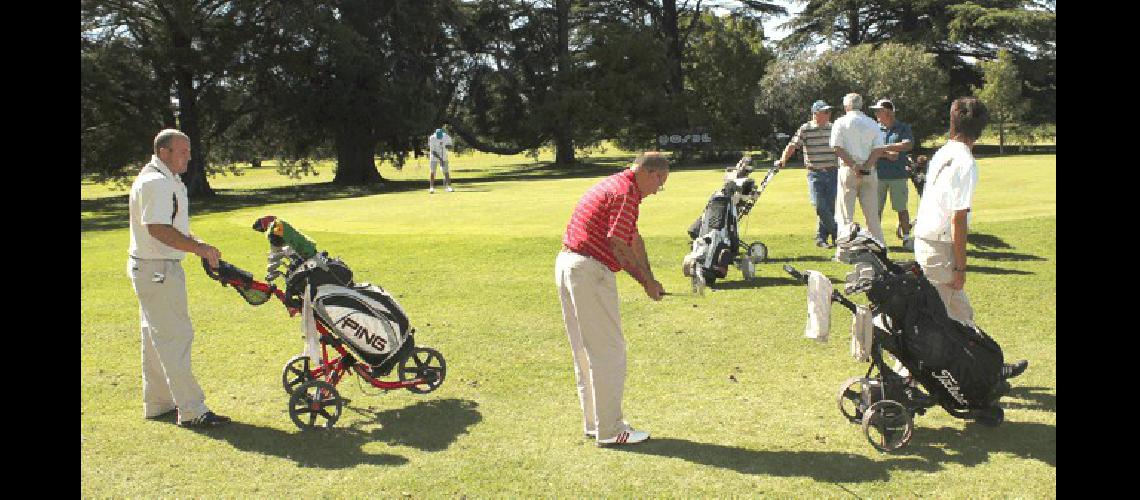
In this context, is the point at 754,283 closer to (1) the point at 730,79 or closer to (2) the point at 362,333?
(2) the point at 362,333

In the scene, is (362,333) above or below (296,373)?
above

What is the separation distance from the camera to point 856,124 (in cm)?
1156

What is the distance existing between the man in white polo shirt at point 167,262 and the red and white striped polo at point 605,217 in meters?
2.46

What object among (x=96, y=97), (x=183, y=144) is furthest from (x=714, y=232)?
(x=96, y=97)

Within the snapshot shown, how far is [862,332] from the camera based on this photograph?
5.35 m

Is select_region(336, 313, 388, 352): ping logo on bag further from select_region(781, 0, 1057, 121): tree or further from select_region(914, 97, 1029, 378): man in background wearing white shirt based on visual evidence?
select_region(781, 0, 1057, 121): tree

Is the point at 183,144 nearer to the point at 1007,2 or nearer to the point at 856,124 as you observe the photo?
the point at 856,124

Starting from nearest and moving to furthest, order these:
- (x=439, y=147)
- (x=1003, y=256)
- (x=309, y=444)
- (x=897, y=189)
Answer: (x=309, y=444), (x=1003, y=256), (x=897, y=189), (x=439, y=147)

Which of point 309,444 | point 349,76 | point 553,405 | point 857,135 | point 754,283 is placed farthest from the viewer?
point 349,76

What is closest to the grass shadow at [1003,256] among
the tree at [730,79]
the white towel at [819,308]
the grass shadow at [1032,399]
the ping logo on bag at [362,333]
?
the grass shadow at [1032,399]

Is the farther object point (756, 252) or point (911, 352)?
point (756, 252)

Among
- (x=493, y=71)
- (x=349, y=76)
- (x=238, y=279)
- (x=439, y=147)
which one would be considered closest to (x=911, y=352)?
(x=238, y=279)

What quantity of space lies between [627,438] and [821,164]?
27.4 ft
